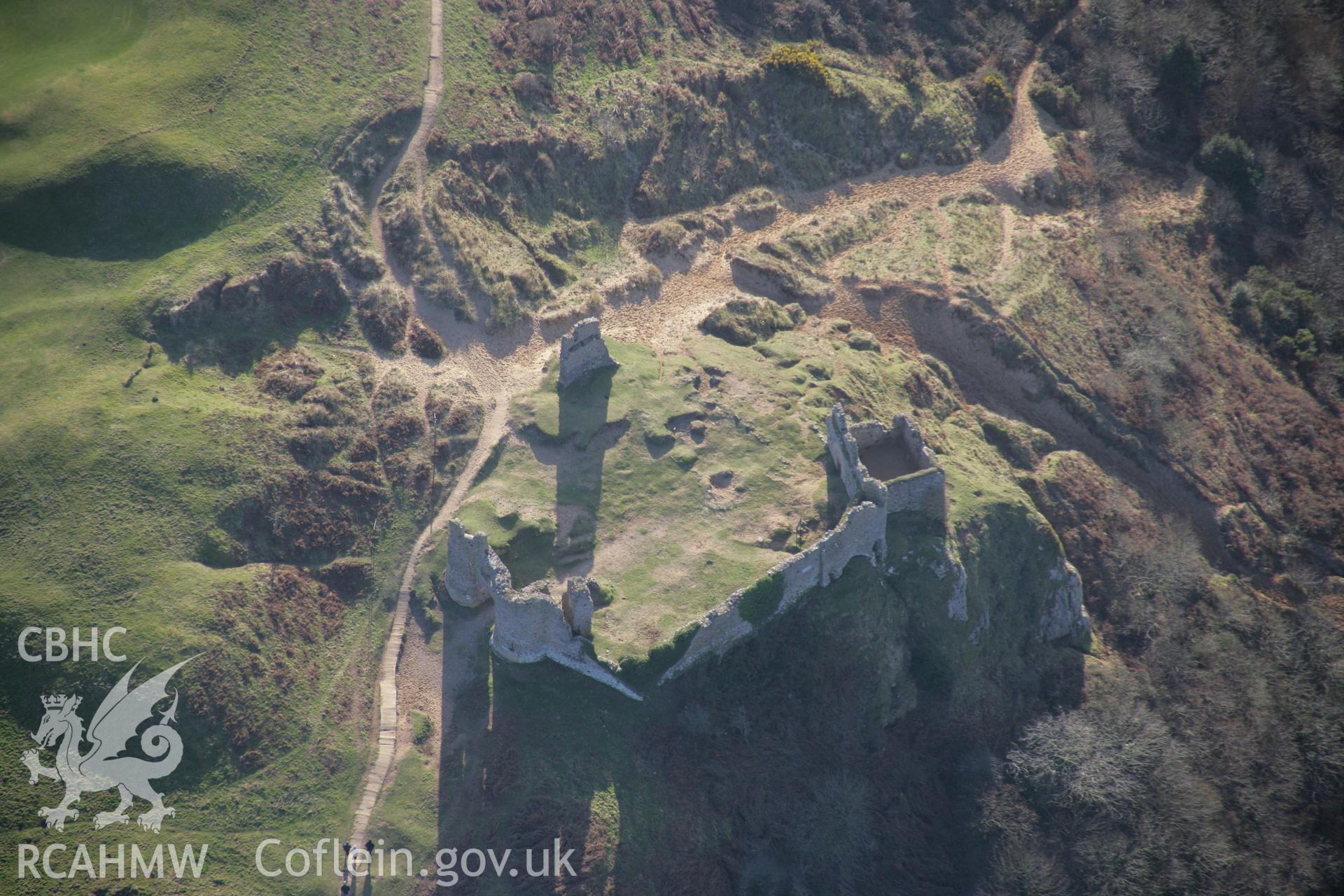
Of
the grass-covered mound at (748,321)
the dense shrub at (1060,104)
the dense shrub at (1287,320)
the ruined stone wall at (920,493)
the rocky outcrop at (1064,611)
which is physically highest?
the dense shrub at (1060,104)

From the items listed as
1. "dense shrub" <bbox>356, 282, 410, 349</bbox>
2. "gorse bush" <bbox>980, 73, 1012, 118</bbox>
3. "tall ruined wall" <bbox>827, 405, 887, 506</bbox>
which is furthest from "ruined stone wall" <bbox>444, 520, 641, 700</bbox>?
"gorse bush" <bbox>980, 73, 1012, 118</bbox>

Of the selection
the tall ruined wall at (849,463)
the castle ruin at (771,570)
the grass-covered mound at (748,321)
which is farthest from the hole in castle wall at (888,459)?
the grass-covered mound at (748,321)

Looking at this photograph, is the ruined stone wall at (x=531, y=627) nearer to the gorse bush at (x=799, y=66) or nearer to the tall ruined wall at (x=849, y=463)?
the tall ruined wall at (x=849, y=463)

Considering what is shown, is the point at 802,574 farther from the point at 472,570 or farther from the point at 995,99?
the point at 995,99

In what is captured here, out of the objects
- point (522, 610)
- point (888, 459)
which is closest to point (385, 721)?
point (522, 610)

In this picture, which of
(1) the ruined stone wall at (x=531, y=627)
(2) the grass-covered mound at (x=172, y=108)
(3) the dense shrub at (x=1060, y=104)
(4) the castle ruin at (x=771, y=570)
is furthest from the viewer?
(3) the dense shrub at (x=1060, y=104)
